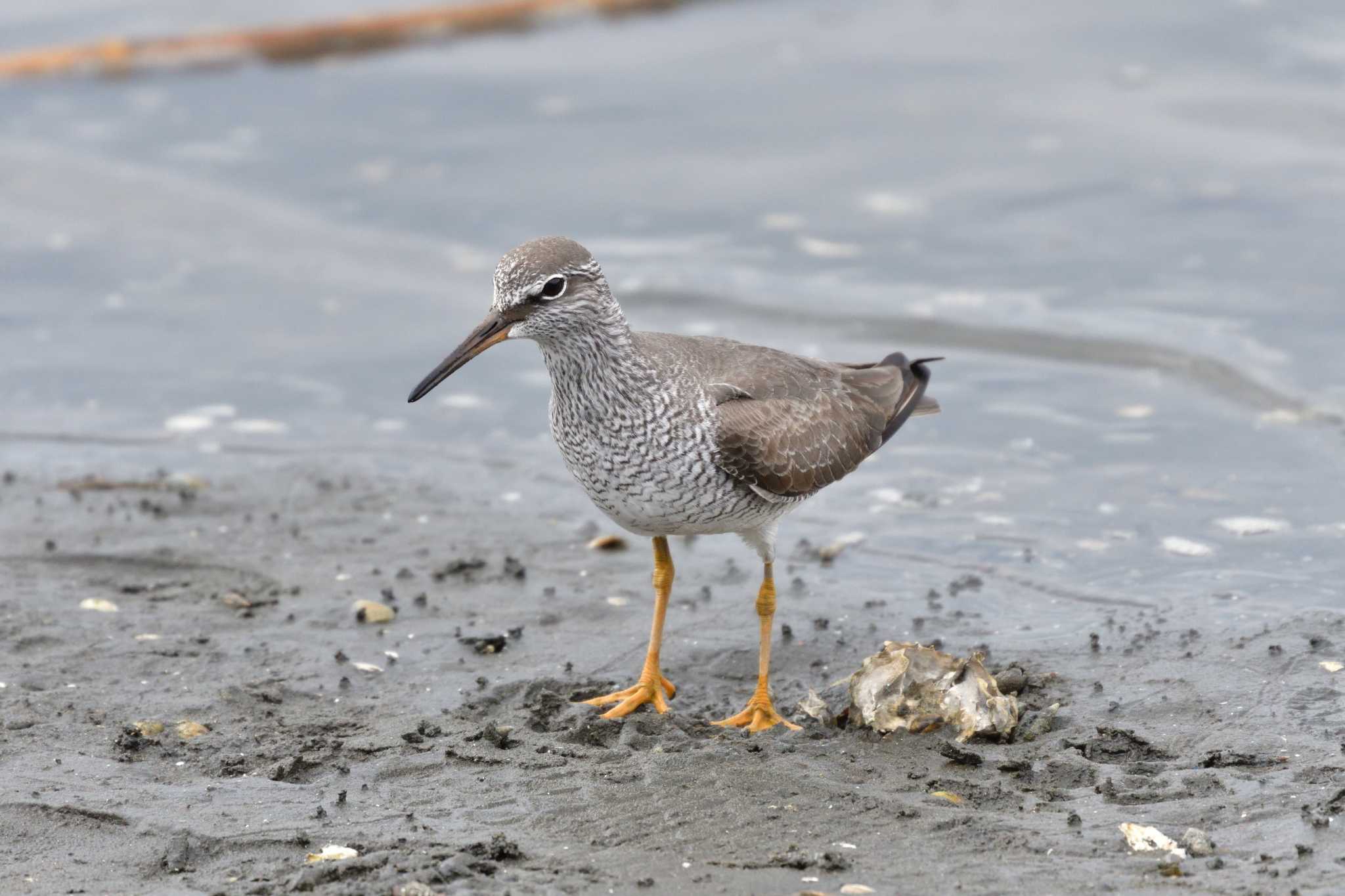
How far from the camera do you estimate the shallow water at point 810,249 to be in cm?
966

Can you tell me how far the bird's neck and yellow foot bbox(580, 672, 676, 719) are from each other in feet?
4.37

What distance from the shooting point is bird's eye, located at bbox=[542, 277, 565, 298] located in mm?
6977

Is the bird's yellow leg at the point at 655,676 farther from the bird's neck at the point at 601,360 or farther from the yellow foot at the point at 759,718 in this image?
the bird's neck at the point at 601,360

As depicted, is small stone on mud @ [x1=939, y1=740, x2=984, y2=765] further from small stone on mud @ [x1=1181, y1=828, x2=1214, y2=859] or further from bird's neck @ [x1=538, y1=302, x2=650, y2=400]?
bird's neck @ [x1=538, y1=302, x2=650, y2=400]

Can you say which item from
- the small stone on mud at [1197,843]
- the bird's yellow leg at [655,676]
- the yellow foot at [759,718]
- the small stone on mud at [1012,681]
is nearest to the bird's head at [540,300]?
the bird's yellow leg at [655,676]

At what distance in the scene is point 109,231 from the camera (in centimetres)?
1380

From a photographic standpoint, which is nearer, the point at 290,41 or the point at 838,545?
the point at 838,545

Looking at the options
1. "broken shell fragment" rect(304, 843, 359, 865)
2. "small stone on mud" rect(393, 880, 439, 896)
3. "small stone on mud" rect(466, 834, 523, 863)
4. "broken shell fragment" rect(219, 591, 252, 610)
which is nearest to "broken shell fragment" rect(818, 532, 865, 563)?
"broken shell fragment" rect(219, 591, 252, 610)

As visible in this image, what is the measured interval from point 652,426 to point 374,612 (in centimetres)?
204

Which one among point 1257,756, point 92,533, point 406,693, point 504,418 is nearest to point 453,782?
point 406,693

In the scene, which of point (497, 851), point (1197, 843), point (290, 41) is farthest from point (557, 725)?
point (290, 41)

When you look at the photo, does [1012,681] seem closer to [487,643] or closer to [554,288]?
[487,643]

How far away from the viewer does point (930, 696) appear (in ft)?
22.0

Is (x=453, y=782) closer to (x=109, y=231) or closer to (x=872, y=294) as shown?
(x=872, y=294)
